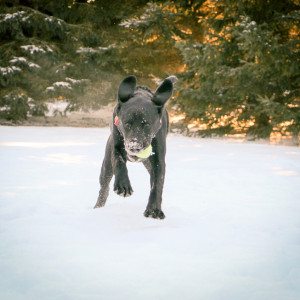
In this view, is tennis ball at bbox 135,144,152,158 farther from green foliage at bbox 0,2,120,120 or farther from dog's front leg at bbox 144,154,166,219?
green foliage at bbox 0,2,120,120

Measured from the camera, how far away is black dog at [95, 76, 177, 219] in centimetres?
385

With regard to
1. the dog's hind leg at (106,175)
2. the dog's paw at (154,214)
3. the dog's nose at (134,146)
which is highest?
the dog's nose at (134,146)

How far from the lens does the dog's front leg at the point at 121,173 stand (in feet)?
12.7

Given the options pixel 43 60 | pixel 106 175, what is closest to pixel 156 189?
pixel 106 175

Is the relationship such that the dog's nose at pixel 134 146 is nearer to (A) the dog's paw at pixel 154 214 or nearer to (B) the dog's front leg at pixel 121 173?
(B) the dog's front leg at pixel 121 173

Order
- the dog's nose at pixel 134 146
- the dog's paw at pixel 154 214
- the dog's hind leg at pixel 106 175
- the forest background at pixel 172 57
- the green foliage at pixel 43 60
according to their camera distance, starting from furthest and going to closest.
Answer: the green foliage at pixel 43 60 → the forest background at pixel 172 57 → the dog's hind leg at pixel 106 175 → the dog's paw at pixel 154 214 → the dog's nose at pixel 134 146

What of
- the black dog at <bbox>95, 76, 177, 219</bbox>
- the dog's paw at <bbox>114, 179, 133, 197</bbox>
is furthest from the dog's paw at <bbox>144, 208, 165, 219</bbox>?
the dog's paw at <bbox>114, 179, 133, 197</bbox>

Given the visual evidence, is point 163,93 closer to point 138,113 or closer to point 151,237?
point 138,113

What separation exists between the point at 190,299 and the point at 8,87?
49.6ft

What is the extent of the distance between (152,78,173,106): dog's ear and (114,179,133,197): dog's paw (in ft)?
3.19

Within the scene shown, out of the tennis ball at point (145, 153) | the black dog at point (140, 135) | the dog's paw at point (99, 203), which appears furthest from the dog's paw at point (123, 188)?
the dog's paw at point (99, 203)

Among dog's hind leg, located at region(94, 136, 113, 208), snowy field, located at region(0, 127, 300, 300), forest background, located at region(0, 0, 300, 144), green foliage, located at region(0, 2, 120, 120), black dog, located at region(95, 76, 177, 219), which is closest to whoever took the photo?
snowy field, located at region(0, 127, 300, 300)

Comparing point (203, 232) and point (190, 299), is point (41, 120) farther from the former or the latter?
point (190, 299)

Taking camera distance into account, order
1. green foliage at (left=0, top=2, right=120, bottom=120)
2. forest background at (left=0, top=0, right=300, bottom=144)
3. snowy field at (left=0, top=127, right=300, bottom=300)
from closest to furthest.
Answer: snowy field at (left=0, top=127, right=300, bottom=300)
forest background at (left=0, top=0, right=300, bottom=144)
green foliage at (left=0, top=2, right=120, bottom=120)
